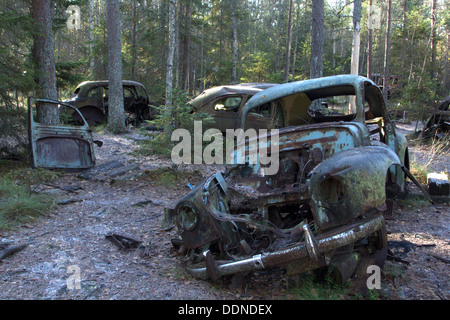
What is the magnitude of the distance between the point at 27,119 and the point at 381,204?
6.73 metres

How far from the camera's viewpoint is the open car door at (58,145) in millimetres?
6539

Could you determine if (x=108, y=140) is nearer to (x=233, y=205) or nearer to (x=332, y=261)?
(x=233, y=205)

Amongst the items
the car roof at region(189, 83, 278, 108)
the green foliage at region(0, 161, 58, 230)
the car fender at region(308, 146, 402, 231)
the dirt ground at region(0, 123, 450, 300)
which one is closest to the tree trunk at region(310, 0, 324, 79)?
the car roof at region(189, 83, 278, 108)

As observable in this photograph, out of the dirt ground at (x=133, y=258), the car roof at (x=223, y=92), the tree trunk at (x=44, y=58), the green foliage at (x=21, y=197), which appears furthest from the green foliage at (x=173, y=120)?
the tree trunk at (x=44, y=58)

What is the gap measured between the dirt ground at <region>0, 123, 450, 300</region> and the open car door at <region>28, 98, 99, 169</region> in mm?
763

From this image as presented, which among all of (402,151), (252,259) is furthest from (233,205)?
(402,151)

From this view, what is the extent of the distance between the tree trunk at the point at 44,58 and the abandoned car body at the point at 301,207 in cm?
541

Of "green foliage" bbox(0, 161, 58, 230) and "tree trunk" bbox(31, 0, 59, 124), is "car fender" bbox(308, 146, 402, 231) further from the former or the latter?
"tree trunk" bbox(31, 0, 59, 124)

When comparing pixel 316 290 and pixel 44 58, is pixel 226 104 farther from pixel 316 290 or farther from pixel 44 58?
pixel 316 290

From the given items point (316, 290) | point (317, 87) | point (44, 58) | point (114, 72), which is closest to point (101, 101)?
point (114, 72)

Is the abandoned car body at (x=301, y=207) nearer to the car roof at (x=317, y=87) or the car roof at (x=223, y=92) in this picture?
the car roof at (x=317, y=87)

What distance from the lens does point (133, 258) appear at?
381 cm

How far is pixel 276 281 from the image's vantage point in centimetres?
329

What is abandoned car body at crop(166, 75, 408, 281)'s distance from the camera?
8.99ft
